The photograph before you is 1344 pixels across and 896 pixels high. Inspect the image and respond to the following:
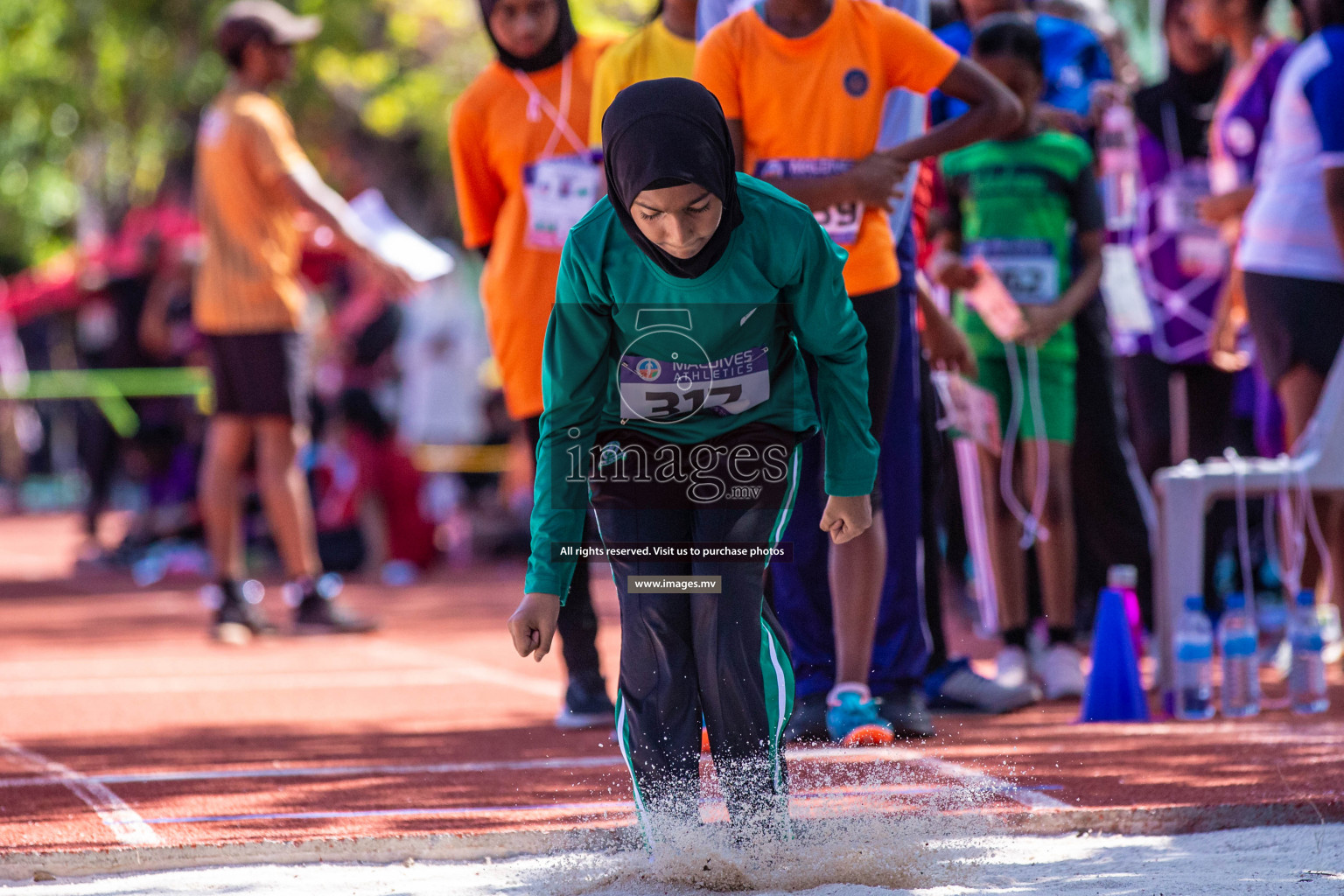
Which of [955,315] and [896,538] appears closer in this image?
[896,538]

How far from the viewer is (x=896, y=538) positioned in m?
5.07

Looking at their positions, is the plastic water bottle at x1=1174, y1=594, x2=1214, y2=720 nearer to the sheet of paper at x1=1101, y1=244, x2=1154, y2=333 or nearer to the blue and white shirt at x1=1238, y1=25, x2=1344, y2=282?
the blue and white shirt at x1=1238, y1=25, x2=1344, y2=282

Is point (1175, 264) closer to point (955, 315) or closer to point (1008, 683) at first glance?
point (955, 315)

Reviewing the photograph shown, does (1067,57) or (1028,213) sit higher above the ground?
(1067,57)

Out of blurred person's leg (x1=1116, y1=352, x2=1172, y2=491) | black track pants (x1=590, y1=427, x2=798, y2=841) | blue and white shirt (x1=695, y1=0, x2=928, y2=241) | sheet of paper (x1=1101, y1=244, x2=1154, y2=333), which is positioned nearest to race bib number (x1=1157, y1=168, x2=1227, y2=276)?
blurred person's leg (x1=1116, y1=352, x2=1172, y2=491)

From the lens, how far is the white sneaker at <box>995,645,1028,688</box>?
5727 mm

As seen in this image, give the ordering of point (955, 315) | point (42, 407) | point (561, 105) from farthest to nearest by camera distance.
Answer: point (42, 407), point (955, 315), point (561, 105)

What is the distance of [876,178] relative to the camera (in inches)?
182

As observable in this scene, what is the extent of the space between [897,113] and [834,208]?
47 centimetres

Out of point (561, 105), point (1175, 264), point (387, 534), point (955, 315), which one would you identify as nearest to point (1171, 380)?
point (1175, 264)

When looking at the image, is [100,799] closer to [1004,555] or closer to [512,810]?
[512,810]

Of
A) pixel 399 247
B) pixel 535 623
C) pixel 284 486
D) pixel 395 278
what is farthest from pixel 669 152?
pixel 284 486

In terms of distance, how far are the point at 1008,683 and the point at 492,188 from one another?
7.37ft

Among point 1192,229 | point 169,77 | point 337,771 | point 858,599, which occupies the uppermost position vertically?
point 169,77
